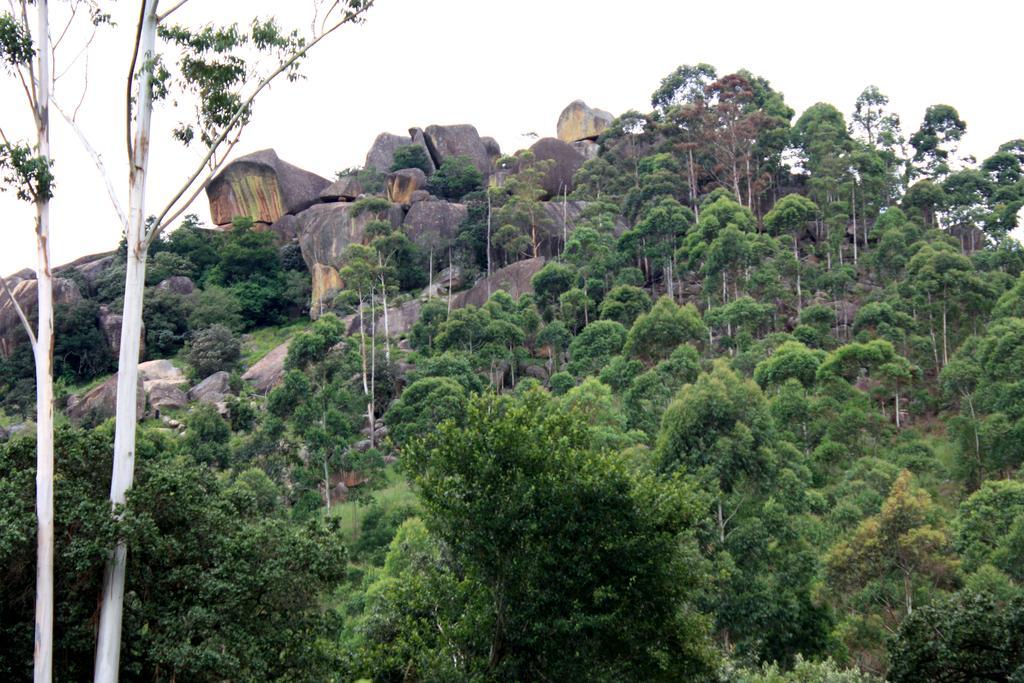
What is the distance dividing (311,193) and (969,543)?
4026 centimetres

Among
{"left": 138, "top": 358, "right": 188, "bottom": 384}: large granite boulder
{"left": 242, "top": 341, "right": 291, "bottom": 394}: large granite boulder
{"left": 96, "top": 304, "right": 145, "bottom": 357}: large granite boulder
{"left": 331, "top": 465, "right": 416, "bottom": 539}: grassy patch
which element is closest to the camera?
{"left": 331, "top": 465, "right": 416, "bottom": 539}: grassy patch

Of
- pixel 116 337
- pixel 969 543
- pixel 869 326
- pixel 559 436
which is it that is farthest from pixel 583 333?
pixel 116 337

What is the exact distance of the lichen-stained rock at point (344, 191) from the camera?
4972 centimetres

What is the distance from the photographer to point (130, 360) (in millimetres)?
9055

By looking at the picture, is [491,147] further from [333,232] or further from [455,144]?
[333,232]

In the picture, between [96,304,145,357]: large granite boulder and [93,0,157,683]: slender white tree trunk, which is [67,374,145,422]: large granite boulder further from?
[93,0,157,683]: slender white tree trunk

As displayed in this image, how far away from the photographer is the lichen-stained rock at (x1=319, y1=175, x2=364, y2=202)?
49719mm

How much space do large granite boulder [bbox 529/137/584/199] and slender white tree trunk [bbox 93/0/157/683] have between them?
128 ft

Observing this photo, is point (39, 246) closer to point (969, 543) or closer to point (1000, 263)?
point (969, 543)

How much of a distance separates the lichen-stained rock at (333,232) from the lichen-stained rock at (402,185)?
2743mm

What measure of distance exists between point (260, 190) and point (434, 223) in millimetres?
11134

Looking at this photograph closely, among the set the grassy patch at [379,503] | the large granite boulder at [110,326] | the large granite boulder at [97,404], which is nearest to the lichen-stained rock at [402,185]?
the large granite boulder at [110,326]

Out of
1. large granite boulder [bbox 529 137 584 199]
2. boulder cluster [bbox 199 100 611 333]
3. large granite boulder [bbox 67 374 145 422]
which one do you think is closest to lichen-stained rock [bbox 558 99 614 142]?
boulder cluster [bbox 199 100 611 333]

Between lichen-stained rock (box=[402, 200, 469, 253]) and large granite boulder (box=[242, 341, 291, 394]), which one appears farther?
lichen-stained rock (box=[402, 200, 469, 253])
